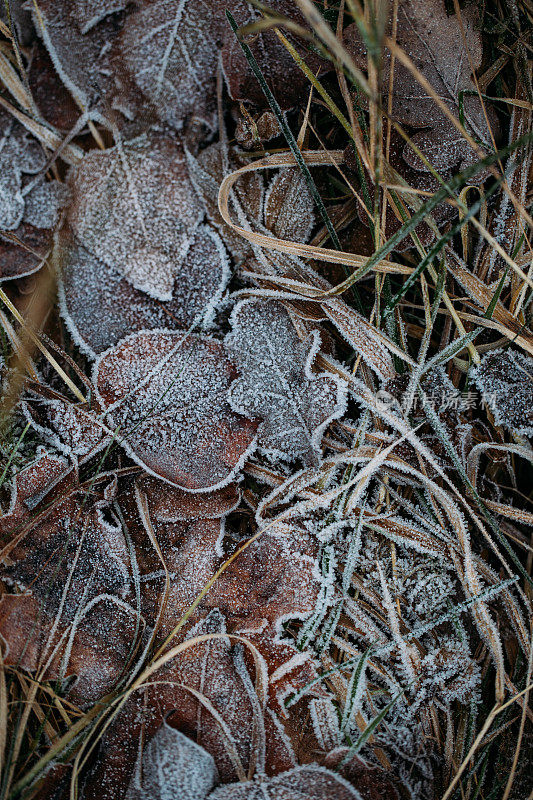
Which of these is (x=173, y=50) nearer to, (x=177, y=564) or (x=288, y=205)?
(x=288, y=205)

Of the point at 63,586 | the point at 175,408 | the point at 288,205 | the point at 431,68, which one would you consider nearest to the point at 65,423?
the point at 175,408

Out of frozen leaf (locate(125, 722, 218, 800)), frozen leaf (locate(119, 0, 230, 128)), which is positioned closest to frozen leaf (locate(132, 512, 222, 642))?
frozen leaf (locate(125, 722, 218, 800))

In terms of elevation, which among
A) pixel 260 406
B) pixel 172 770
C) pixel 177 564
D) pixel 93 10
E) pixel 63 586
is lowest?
pixel 172 770

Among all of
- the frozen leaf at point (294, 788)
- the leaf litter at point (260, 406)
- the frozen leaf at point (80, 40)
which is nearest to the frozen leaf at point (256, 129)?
the leaf litter at point (260, 406)

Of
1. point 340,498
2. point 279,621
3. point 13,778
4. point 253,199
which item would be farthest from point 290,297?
point 13,778

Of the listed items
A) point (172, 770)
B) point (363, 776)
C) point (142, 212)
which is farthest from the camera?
point (142, 212)

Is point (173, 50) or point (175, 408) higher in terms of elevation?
point (173, 50)

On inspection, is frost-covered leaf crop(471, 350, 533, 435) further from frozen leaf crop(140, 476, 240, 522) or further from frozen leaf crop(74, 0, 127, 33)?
frozen leaf crop(74, 0, 127, 33)
